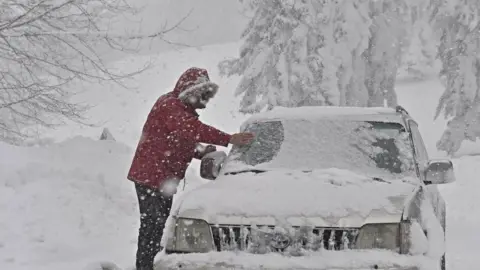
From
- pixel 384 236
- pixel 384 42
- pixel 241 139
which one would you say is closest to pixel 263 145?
pixel 241 139

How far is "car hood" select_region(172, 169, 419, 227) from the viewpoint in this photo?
13.1 feet

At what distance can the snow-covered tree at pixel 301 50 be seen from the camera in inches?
787

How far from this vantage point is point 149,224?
5473 mm

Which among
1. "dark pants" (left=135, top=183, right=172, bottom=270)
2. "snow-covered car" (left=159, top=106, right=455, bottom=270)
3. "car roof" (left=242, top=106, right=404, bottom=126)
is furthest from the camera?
"car roof" (left=242, top=106, right=404, bottom=126)

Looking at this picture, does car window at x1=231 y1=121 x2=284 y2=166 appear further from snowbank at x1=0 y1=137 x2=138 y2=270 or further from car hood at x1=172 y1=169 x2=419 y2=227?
snowbank at x1=0 y1=137 x2=138 y2=270

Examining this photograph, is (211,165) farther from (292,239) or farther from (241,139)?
(292,239)

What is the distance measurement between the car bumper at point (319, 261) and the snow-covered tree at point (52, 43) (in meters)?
5.96

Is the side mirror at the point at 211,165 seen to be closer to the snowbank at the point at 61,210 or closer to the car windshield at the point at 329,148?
the car windshield at the point at 329,148

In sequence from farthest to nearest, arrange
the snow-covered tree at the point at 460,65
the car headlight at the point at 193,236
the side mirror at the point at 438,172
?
the snow-covered tree at the point at 460,65 → the side mirror at the point at 438,172 → the car headlight at the point at 193,236

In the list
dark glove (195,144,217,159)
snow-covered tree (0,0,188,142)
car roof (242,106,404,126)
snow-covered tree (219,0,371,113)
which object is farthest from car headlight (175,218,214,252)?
snow-covered tree (219,0,371,113)

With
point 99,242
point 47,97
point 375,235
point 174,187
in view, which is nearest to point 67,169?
point 47,97

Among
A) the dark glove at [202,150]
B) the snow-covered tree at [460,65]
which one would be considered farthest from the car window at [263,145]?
the snow-covered tree at [460,65]

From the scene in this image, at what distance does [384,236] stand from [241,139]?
161cm

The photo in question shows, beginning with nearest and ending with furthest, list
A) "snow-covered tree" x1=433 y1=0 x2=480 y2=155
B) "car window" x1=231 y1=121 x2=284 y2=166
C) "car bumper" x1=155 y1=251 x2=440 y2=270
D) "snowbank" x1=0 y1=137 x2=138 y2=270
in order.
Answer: "car bumper" x1=155 y1=251 x2=440 y2=270 < "car window" x1=231 y1=121 x2=284 y2=166 < "snowbank" x1=0 y1=137 x2=138 y2=270 < "snow-covered tree" x1=433 y1=0 x2=480 y2=155
